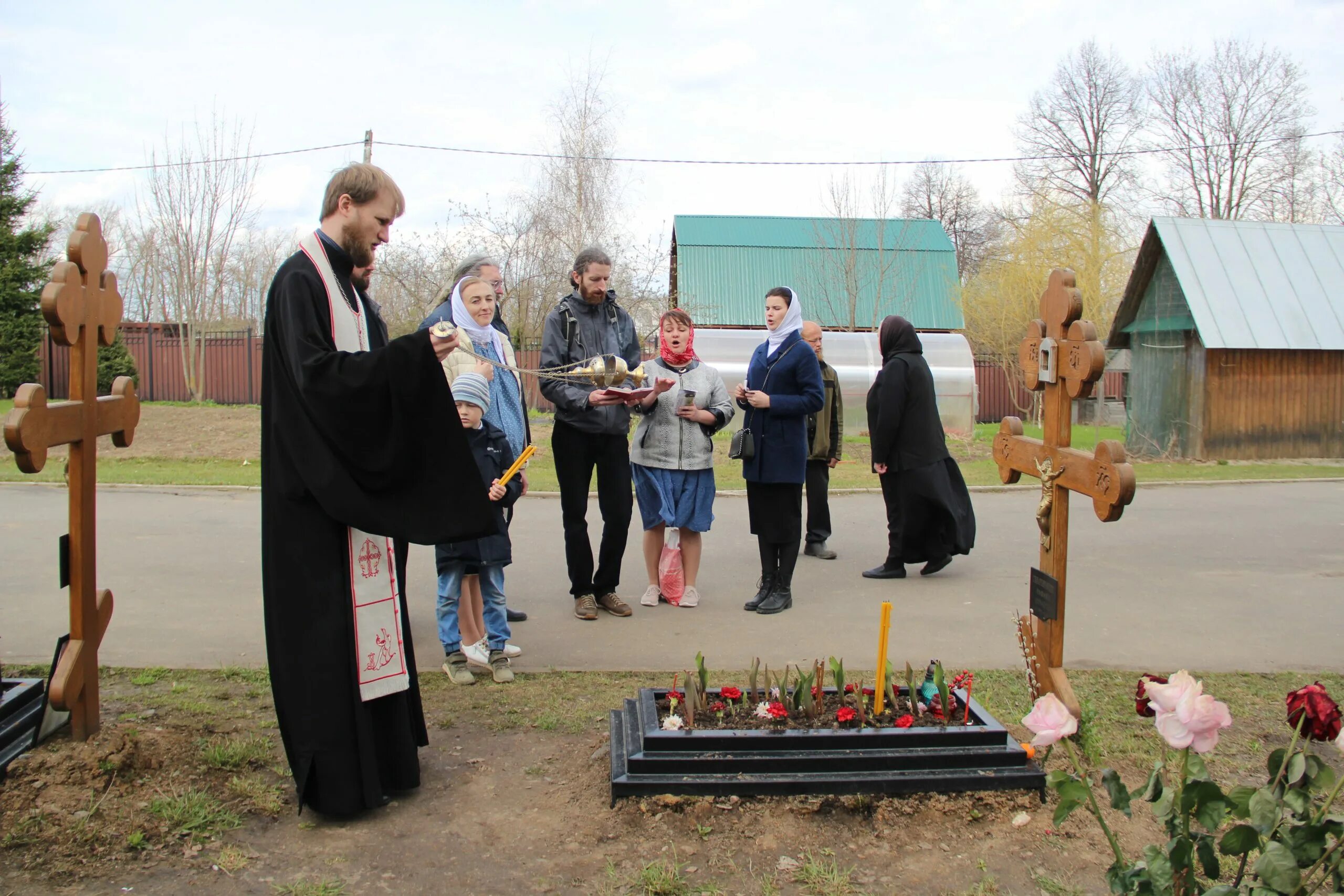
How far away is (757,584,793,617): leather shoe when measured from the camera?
23.1 ft

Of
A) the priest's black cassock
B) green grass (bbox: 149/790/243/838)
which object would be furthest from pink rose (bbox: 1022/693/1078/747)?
green grass (bbox: 149/790/243/838)

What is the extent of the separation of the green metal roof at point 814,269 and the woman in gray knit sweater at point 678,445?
23.7 metres

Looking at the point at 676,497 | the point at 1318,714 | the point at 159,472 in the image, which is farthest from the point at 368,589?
the point at 159,472

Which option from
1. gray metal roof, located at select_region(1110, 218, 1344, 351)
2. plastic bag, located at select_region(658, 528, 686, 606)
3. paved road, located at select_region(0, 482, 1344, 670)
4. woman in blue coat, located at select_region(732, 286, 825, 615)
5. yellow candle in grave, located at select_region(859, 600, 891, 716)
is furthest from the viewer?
gray metal roof, located at select_region(1110, 218, 1344, 351)

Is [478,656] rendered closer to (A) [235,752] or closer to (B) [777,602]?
(A) [235,752]

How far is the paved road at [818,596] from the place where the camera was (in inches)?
238

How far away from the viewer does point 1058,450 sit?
433 cm

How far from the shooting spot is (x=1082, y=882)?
10.8 ft

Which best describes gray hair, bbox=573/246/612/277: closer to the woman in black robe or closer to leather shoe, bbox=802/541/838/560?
the woman in black robe

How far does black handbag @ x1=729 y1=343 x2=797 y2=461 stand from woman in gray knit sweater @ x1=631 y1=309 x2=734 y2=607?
15cm

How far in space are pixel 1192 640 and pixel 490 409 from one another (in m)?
4.47

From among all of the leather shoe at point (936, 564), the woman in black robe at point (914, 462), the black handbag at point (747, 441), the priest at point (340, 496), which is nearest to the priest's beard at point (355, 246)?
the priest at point (340, 496)

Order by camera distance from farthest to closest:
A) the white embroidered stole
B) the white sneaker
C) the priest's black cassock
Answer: the white sneaker, the white embroidered stole, the priest's black cassock

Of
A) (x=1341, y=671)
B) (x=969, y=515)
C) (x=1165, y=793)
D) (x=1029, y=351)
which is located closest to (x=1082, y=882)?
(x=1165, y=793)
